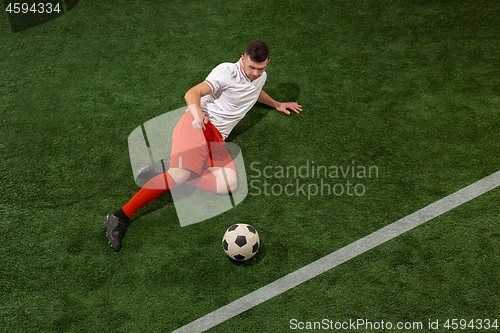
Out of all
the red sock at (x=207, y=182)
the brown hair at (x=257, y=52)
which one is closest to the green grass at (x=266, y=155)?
the red sock at (x=207, y=182)

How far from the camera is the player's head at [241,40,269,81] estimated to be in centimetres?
300

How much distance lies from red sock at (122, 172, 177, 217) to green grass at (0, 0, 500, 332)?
0.22 meters

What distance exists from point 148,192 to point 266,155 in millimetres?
1329

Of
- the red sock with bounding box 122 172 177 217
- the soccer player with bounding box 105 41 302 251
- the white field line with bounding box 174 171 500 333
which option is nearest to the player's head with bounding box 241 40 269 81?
the soccer player with bounding box 105 41 302 251

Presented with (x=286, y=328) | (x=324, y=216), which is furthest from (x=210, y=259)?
(x=324, y=216)

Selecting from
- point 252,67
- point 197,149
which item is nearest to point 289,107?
point 252,67

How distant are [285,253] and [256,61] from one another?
1.76 meters

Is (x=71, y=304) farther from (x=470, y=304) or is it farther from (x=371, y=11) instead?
(x=371, y=11)

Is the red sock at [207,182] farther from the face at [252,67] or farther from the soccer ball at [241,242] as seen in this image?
the face at [252,67]

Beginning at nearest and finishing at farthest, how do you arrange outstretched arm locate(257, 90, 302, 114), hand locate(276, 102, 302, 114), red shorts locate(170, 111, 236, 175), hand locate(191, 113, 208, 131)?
hand locate(191, 113, 208, 131) < red shorts locate(170, 111, 236, 175) < outstretched arm locate(257, 90, 302, 114) < hand locate(276, 102, 302, 114)

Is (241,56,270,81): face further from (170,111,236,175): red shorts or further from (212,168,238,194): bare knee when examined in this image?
(212,168,238,194): bare knee

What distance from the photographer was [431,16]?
484cm

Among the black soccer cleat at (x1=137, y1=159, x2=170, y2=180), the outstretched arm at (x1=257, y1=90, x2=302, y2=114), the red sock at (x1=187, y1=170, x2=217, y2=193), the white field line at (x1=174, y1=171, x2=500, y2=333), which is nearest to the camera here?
the white field line at (x1=174, y1=171, x2=500, y2=333)

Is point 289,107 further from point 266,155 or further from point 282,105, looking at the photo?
point 266,155
